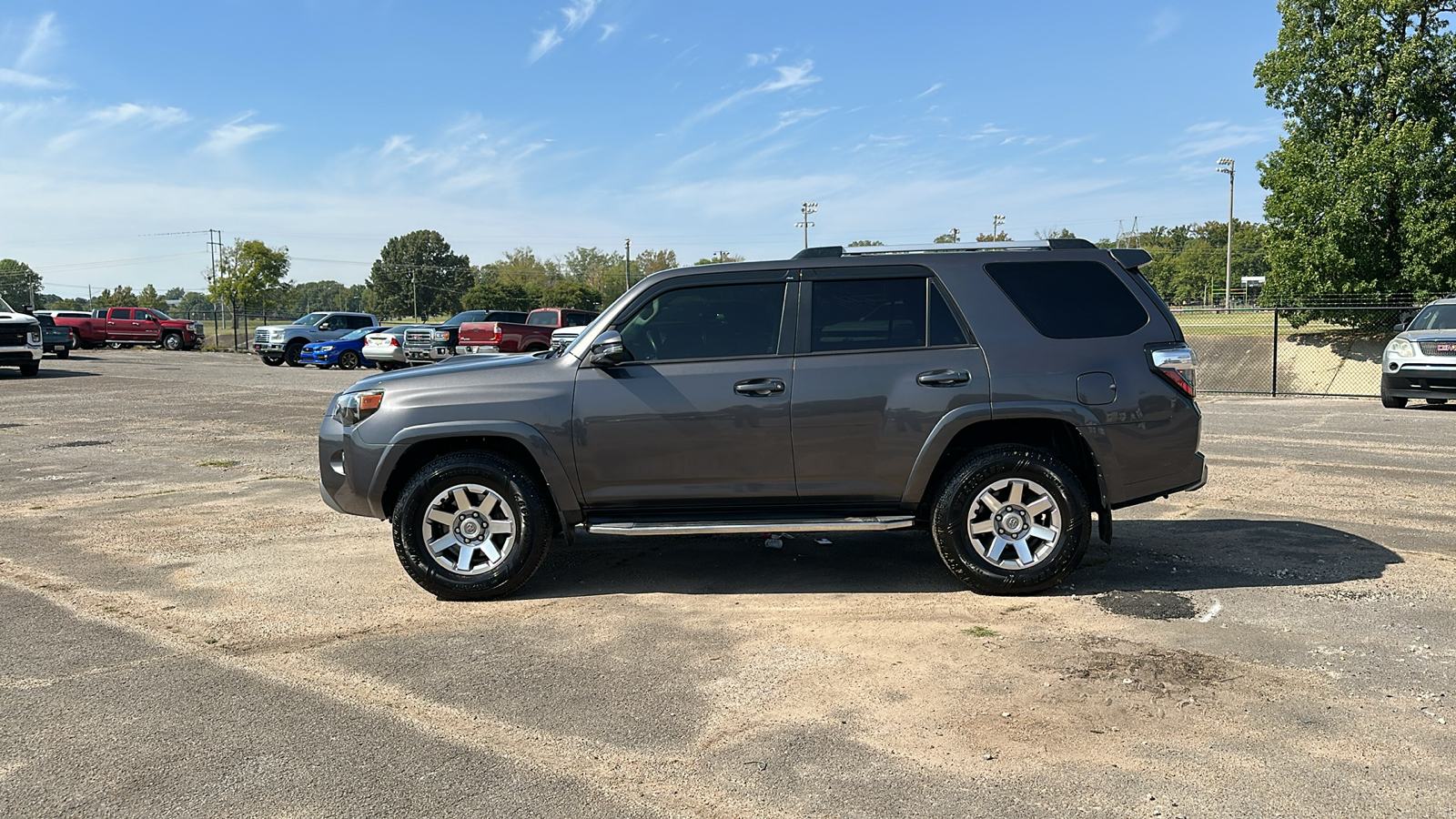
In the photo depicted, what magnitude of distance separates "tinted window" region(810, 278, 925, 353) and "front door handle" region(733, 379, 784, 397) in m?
0.30

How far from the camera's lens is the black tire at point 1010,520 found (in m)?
5.41

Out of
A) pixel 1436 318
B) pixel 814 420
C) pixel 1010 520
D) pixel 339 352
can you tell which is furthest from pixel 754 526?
pixel 339 352

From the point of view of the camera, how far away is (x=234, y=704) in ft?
13.4

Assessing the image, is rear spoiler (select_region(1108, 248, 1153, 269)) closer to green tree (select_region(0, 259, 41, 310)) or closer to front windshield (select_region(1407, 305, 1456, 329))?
front windshield (select_region(1407, 305, 1456, 329))

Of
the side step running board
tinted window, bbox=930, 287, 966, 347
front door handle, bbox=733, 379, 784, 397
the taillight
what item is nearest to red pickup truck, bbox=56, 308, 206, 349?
the side step running board

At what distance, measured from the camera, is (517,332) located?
96.8 ft

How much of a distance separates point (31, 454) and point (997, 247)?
11046mm

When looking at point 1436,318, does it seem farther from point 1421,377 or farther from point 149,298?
point 149,298

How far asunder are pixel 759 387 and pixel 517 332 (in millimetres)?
24919

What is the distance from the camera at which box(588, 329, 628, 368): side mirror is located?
5477mm

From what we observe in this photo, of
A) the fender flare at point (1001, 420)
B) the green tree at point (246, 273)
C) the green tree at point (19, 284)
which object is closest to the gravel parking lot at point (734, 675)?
the fender flare at point (1001, 420)

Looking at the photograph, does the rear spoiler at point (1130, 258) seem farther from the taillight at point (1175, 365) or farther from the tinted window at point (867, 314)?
the tinted window at point (867, 314)

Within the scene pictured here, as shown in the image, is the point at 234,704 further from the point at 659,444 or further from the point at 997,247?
the point at 997,247

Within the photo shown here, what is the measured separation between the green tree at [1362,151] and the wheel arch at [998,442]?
2908 cm
